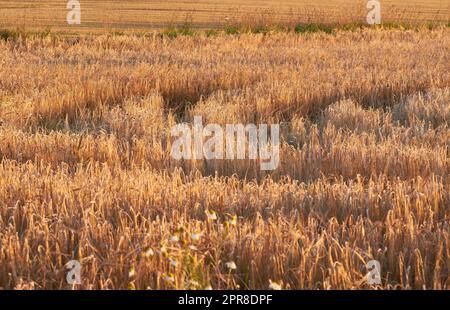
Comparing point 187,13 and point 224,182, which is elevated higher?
point 187,13

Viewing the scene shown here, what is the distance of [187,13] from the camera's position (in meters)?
23.3

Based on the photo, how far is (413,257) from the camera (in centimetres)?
337

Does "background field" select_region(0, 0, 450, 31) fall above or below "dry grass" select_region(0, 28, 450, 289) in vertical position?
above

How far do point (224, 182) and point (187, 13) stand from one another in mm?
19330

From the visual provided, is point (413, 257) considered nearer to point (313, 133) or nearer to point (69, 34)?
point (313, 133)

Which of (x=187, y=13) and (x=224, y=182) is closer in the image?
(x=224, y=182)

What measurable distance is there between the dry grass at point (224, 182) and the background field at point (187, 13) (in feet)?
29.9

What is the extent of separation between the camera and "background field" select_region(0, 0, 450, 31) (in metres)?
20.9

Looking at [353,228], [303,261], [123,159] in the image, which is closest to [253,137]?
[123,159]

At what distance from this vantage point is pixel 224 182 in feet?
15.3

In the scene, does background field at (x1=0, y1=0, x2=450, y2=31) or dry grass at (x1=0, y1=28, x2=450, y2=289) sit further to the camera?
background field at (x1=0, y1=0, x2=450, y2=31)

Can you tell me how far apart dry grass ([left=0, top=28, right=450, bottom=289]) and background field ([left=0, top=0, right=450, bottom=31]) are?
9099 millimetres
